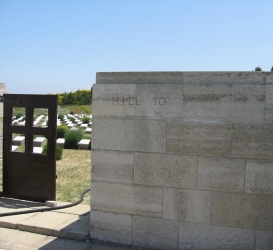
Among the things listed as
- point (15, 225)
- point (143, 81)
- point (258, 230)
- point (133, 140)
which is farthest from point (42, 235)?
point (258, 230)

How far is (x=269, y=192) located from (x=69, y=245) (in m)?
2.47

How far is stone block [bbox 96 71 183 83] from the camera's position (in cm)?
370

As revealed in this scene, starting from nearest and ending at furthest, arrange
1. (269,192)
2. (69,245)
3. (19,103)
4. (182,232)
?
(269,192) → (182,232) → (69,245) → (19,103)

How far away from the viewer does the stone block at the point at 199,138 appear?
354cm

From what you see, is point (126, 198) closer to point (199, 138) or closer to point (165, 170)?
point (165, 170)

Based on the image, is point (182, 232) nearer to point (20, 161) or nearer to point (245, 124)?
point (245, 124)

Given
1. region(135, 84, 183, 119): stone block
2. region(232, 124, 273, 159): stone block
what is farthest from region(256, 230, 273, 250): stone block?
region(135, 84, 183, 119): stone block

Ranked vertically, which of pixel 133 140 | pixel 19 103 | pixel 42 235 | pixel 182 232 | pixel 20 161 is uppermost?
pixel 19 103

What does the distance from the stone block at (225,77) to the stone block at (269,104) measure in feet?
0.34

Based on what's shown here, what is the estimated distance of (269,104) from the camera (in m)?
3.38

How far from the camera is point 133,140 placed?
3.86 m

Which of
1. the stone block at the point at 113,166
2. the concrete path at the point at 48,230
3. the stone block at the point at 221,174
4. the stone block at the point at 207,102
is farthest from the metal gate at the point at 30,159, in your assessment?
the stone block at the point at 221,174

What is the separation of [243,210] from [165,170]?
95 centimetres

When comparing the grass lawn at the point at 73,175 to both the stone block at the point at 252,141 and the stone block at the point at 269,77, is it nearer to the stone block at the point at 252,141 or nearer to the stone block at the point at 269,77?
the stone block at the point at 252,141
